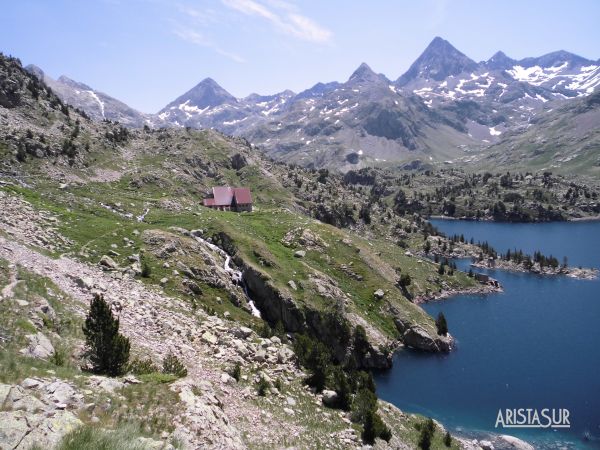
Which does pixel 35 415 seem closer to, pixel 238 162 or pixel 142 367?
pixel 142 367

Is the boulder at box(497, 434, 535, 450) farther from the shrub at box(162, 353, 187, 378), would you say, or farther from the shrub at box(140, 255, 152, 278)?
the shrub at box(140, 255, 152, 278)

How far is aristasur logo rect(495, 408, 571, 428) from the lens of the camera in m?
54.2

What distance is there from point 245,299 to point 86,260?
77.8 feet

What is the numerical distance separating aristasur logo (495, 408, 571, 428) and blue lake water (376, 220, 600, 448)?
838 mm

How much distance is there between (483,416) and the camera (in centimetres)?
5541

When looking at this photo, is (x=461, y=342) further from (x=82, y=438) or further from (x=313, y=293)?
(x=82, y=438)

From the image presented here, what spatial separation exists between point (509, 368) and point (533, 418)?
48.6ft

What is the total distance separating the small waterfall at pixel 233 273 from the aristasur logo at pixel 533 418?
3463cm

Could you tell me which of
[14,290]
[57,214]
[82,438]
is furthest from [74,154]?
[82,438]

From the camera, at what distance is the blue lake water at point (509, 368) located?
183 ft

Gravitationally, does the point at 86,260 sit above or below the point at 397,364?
above

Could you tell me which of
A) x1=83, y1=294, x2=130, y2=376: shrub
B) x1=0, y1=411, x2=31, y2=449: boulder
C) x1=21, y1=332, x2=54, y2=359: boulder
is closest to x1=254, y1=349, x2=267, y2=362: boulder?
x1=83, y1=294, x2=130, y2=376: shrub

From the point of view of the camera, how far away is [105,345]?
23984 mm

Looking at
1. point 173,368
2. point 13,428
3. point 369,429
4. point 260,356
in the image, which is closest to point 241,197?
point 260,356
